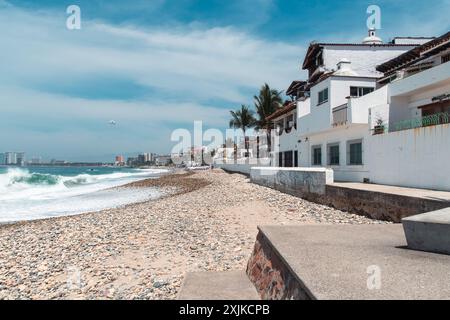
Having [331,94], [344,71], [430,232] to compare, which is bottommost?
[430,232]

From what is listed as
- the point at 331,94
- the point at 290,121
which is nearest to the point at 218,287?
the point at 331,94

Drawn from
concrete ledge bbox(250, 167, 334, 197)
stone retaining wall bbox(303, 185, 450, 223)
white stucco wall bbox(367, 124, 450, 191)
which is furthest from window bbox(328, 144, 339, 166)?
stone retaining wall bbox(303, 185, 450, 223)

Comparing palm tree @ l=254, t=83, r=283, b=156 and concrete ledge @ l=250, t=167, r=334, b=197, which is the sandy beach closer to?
concrete ledge @ l=250, t=167, r=334, b=197

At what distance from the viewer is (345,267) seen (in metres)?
3.94

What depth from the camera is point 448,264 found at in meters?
4.07

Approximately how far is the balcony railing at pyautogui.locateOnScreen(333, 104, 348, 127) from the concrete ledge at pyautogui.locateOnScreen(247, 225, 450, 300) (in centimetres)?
1346

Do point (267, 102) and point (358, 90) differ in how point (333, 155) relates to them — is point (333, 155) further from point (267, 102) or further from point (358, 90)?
point (267, 102)

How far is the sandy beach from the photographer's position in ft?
21.1

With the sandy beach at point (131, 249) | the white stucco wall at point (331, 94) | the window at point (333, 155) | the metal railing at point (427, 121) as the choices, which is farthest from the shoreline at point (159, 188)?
the metal railing at point (427, 121)

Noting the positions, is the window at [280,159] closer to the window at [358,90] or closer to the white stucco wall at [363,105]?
the window at [358,90]

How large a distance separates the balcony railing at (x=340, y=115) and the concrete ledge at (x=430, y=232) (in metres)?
14.3

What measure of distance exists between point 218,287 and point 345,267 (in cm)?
190
